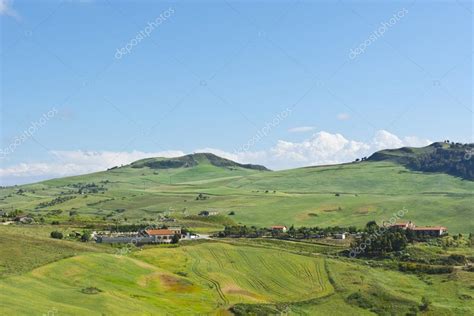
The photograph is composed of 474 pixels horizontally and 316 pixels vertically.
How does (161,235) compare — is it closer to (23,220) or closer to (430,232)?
(23,220)

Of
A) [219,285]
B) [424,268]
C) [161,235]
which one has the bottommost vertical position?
[219,285]

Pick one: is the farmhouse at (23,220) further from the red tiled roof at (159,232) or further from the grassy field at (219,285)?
the grassy field at (219,285)

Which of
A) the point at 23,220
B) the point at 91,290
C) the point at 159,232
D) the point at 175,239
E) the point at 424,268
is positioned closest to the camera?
the point at 91,290

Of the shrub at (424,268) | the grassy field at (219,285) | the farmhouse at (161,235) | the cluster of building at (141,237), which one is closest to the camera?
the grassy field at (219,285)

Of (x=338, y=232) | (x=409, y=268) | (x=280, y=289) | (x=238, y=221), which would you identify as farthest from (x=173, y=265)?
(x=238, y=221)

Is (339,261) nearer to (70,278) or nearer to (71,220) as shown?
(70,278)

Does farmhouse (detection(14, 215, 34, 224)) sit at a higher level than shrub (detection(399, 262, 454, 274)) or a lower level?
higher

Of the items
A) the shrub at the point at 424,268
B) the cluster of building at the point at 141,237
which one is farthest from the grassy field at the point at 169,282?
the cluster of building at the point at 141,237

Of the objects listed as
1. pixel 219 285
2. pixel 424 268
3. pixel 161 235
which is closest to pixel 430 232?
pixel 424 268

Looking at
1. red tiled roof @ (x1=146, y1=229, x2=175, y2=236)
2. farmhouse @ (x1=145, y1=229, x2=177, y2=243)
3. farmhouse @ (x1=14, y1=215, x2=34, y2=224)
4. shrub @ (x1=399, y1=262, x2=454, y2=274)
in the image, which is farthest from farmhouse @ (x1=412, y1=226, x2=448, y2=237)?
farmhouse @ (x1=14, y1=215, x2=34, y2=224)

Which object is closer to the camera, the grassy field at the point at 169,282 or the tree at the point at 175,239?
the grassy field at the point at 169,282

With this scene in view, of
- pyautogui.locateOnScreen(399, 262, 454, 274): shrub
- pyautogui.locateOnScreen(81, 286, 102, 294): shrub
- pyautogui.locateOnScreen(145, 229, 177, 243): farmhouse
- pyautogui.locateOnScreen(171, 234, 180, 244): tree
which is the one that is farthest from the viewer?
pyautogui.locateOnScreen(145, 229, 177, 243): farmhouse

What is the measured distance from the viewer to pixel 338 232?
153125mm

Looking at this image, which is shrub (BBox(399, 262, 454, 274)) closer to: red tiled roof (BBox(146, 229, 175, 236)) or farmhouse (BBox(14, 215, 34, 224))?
red tiled roof (BBox(146, 229, 175, 236))
